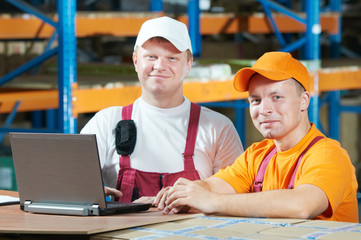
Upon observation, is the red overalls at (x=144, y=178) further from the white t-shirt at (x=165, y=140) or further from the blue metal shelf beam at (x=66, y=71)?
the blue metal shelf beam at (x=66, y=71)

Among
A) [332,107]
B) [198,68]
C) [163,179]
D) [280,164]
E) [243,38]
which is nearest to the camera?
[280,164]

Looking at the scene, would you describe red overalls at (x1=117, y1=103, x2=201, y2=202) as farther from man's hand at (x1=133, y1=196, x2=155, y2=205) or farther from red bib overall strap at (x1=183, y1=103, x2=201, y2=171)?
man's hand at (x1=133, y1=196, x2=155, y2=205)

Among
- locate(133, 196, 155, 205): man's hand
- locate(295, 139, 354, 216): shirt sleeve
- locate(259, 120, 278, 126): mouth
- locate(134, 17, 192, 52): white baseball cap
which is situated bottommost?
locate(133, 196, 155, 205): man's hand

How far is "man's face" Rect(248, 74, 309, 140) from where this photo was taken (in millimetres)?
3166

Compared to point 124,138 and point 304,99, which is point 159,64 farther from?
point 304,99

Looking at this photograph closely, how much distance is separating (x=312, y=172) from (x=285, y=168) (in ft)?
0.69

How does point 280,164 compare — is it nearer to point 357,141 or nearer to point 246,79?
point 246,79

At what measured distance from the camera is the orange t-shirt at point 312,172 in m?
3.04

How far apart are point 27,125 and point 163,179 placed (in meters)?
7.92

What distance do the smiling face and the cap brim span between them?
579 millimetres

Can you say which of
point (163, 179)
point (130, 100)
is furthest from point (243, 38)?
point (163, 179)

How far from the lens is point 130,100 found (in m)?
6.30

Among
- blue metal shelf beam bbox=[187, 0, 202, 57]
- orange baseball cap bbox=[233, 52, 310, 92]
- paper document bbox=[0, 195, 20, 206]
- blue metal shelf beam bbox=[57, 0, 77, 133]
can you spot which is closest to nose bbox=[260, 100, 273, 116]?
orange baseball cap bbox=[233, 52, 310, 92]

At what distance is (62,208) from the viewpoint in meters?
3.17
